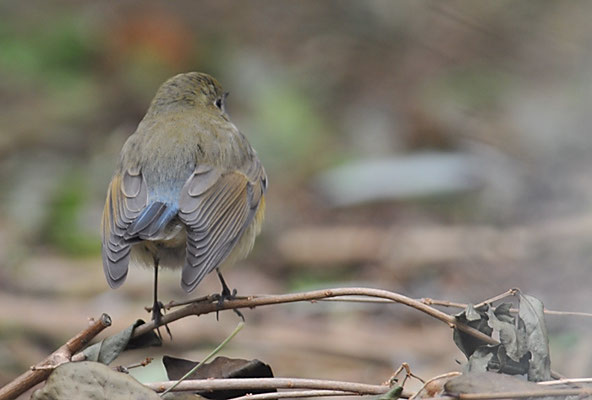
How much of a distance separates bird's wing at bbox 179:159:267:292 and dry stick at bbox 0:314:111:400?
0.51m

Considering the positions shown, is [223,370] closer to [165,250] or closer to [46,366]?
[46,366]

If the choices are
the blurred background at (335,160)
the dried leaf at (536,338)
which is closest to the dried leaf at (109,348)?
the dried leaf at (536,338)

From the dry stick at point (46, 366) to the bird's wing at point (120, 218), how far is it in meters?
0.42

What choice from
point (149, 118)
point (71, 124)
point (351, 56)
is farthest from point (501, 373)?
point (351, 56)

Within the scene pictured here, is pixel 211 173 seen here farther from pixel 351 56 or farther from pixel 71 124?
pixel 351 56

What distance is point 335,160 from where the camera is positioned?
8.61m

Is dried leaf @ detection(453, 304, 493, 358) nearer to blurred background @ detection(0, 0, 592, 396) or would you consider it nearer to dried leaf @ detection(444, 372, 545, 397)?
dried leaf @ detection(444, 372, 545, 397)

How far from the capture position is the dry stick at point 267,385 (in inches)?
117

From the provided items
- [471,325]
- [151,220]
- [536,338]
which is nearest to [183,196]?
[151,220]

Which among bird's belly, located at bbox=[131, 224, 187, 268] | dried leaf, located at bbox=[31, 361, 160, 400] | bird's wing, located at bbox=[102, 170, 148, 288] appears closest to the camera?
dried leaf, located at bbox=[31, 361, 160, 400]

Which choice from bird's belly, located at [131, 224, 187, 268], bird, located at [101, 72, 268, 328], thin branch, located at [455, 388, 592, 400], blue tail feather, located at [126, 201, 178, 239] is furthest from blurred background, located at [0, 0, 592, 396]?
thin branch, located at [455, 388, 592, 400]

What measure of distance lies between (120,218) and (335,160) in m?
→ 4.74

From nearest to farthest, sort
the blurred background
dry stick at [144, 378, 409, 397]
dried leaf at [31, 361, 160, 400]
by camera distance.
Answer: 1. dried leaf at [31, 361, 160, 400]
2. dry stick at [144, 378, 409, 397]
3. the blurred background

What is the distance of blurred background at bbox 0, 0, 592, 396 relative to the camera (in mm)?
5953
